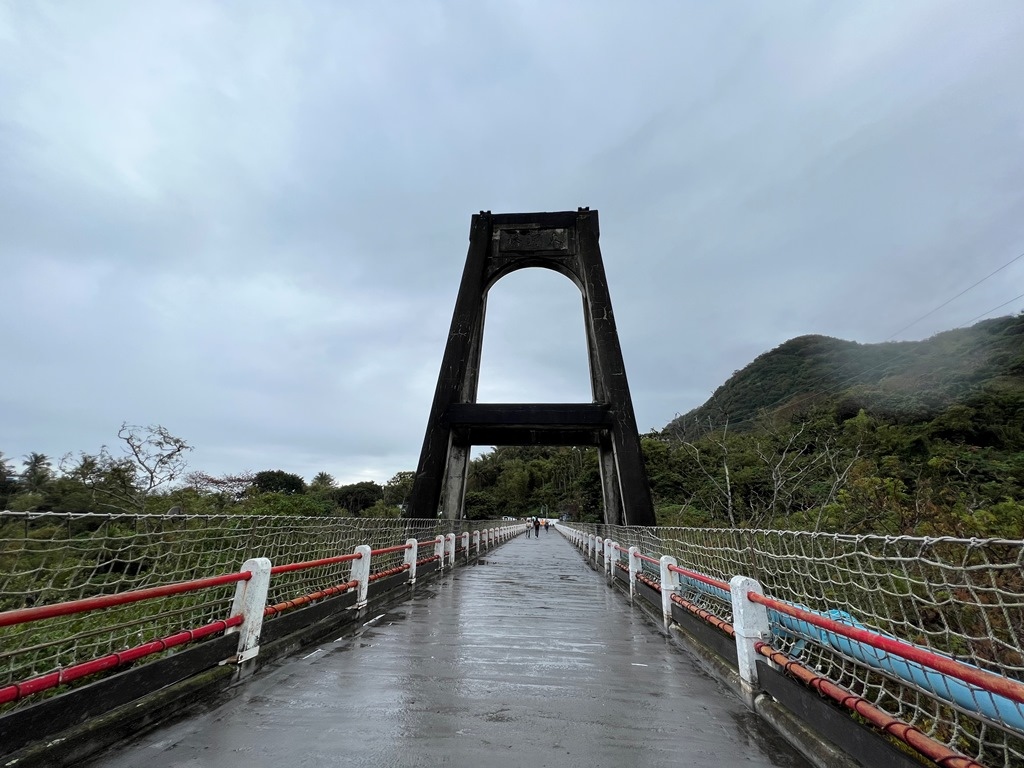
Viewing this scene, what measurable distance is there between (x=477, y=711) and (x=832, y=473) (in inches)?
713

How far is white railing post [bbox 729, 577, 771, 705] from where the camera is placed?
3.44 metres

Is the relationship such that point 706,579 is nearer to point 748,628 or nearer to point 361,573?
point 748,628

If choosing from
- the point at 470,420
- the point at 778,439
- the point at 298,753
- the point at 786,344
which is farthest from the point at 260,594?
the point at 786,344

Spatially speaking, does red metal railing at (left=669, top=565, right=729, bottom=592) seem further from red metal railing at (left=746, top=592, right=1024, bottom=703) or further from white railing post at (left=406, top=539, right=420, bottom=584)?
white railing post at (left=406, top=539, right=420, bottom=584)

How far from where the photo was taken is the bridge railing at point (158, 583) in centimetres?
273

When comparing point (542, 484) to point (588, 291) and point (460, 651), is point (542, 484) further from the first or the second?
point (460, 651)

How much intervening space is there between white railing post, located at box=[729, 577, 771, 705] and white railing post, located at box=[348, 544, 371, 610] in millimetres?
4502

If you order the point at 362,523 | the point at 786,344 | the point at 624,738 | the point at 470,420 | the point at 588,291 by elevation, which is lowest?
the point at 624,738

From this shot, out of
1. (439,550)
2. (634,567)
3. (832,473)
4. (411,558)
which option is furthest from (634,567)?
(832,473)

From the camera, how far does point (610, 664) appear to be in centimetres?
441

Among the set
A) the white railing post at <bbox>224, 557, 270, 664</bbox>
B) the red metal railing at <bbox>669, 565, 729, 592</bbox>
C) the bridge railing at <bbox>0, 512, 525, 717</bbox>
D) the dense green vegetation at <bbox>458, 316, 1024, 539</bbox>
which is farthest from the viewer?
the dense green vegetation at <bbox>458, 316, 1024, 539</bbox>

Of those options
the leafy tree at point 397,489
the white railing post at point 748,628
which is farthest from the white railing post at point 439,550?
the leafy tree at point 397,489

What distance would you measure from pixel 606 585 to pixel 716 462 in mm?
20757

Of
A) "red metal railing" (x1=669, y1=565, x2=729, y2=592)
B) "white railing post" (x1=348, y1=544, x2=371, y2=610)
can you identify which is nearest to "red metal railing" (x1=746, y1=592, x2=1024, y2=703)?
"red metal railing" (x1=669, y1=565, x2=729, y2=592)
